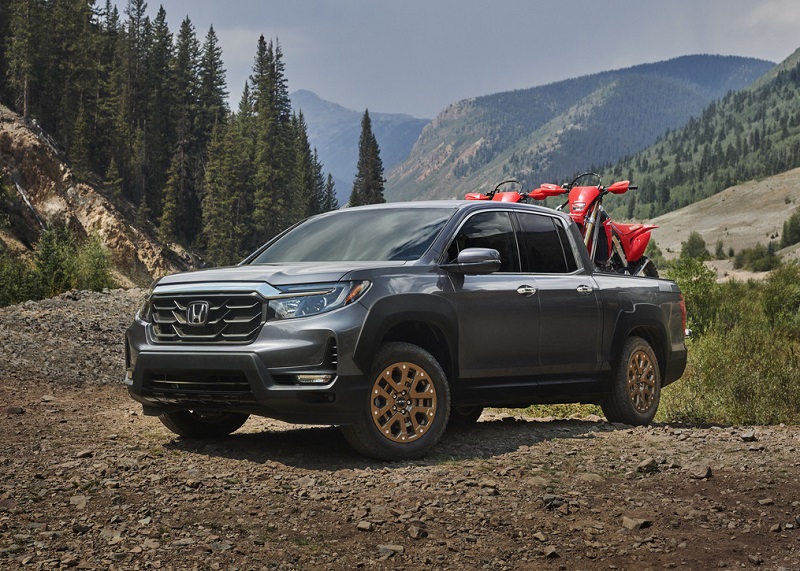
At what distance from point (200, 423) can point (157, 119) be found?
80533mm

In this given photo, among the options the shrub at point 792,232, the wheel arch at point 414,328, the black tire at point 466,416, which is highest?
the shrub at point 792,232

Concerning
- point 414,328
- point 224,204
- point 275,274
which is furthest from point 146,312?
point 224,204

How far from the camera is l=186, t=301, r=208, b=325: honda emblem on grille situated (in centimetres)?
684

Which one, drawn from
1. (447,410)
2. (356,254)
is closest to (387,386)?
(447,410)

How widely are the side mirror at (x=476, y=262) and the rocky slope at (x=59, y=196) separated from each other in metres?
48.8

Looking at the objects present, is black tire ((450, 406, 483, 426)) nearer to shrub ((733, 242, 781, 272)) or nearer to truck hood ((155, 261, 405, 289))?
truck hood ((155, 261, 405, 289))

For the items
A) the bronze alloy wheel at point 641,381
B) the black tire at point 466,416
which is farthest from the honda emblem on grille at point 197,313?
the bronze alloy wheel at point 641,381

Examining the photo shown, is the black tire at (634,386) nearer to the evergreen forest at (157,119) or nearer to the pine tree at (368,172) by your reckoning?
the evergreen forest at (157,119)

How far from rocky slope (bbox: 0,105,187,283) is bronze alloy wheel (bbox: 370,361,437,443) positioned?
161ft

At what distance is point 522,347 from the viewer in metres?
7.92

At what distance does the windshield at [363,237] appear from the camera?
7516 millimetres

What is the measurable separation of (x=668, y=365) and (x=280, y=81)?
3661 inches

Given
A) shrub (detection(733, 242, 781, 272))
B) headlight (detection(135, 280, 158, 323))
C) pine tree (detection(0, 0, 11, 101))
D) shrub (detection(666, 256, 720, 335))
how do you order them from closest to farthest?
headlight (detection(135, 280, 158, 323)) < shrub (detection(666, 256, 720, 335)) < pine tree (detection(0, 0, 11, 101)) < shrub (detection(733, 242, 781, 272))

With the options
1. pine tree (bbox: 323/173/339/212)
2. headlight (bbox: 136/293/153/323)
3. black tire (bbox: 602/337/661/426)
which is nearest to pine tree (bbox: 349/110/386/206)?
pine tree (bbox: 323/173/339/212)
